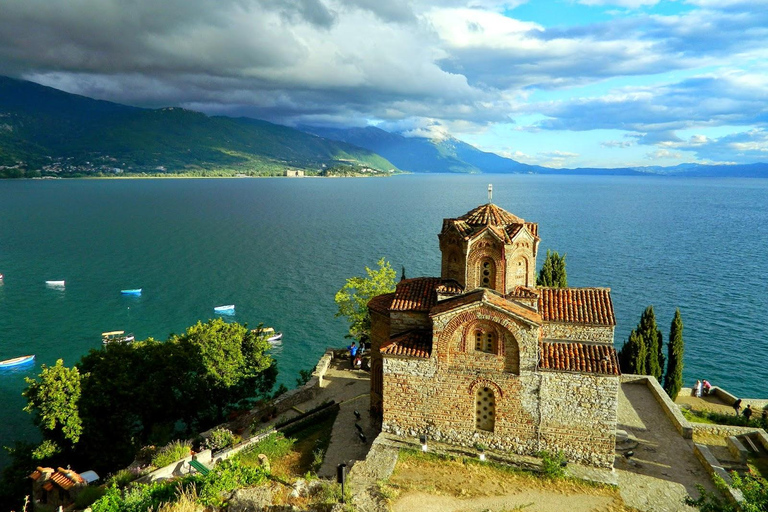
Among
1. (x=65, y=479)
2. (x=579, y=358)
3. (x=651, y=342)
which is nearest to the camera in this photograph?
(x=579, y=358)

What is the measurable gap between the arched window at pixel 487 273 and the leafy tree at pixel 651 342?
14696 mm

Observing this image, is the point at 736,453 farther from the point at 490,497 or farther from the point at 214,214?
the point at 214,214

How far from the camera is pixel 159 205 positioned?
16025cm

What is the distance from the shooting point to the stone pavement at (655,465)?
18.0 metres

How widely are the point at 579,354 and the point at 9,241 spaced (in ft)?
362

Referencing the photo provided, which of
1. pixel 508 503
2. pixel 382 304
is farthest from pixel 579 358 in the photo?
pixel 382 304

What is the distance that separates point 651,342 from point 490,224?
1726cm

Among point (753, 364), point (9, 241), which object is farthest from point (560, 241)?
point (9, 241)

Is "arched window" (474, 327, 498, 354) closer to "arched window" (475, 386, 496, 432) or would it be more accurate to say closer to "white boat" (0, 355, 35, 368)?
"arched window" (475, 386, 496, 432)

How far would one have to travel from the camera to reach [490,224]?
22.2 meters

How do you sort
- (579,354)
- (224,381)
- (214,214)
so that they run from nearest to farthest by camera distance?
(579,354) → (224,381) → (214,214)

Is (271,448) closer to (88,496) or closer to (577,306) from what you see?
(88,496)

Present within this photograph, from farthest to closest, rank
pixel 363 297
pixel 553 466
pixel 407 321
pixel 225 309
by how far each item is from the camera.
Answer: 1. pixel 225 309
2. pixel 363 297
3. pixel 407 321
4. pixel 553 466

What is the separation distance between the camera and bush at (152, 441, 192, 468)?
67.7ft
